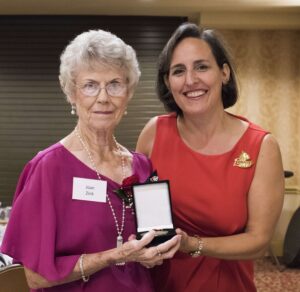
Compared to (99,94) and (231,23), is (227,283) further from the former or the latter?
(231,23)

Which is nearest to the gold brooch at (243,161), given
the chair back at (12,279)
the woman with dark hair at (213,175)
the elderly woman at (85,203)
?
the woman with dark hair at (213,175)

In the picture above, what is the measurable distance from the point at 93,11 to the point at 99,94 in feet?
12.3

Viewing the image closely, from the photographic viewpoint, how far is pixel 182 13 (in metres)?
4.79

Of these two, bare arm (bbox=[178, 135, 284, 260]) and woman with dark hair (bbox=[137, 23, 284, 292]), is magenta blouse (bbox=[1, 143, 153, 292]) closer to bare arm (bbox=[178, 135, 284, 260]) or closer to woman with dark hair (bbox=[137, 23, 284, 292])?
woman with dark hair (bbox=[137, 23, 284, 292])

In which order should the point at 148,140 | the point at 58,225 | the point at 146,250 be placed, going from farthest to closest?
the point at 148,140, the point at 58,225, the point at 146,250

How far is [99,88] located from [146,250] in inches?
19.5

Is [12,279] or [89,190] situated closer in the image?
[89,190]

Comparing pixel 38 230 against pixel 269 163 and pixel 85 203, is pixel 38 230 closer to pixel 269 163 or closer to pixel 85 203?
pixel 85 203

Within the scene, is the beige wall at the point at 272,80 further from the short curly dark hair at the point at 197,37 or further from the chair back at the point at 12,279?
the chair back at the point at 12,279

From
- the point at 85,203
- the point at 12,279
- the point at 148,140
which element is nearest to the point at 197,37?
the point at 148,140

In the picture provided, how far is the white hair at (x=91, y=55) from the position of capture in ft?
4.23

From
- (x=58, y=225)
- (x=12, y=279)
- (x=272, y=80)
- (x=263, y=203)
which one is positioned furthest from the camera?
(x=272, y=80)

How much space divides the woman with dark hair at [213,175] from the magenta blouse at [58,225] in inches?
11.6

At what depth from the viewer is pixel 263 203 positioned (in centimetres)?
150
